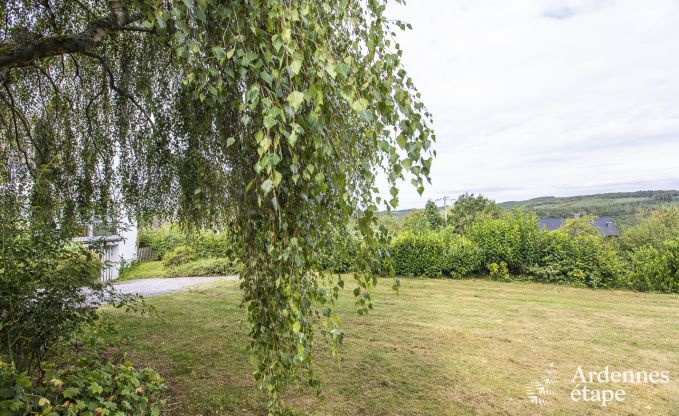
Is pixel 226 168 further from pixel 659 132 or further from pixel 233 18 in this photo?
pixel 659 132

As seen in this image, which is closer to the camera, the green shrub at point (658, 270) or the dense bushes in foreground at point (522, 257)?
the green shrub at point (658, 270)

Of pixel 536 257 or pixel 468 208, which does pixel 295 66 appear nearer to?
pixel 536 257

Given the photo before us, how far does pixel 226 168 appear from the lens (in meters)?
2.34

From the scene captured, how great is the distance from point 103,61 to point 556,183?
24.2m

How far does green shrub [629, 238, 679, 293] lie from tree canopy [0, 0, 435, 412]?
9686 mm

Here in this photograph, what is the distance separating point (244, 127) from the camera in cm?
191

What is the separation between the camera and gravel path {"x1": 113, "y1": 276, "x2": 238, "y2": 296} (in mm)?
8469

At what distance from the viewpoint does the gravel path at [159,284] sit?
8.47 meters

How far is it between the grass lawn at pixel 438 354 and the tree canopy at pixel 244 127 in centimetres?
82

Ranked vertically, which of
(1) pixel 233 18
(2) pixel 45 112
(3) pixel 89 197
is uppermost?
(2) pixel 45 112

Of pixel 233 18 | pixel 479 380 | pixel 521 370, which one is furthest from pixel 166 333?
pixel 233 18

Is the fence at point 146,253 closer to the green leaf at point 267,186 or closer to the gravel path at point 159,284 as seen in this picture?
the gravel path at point 159,284

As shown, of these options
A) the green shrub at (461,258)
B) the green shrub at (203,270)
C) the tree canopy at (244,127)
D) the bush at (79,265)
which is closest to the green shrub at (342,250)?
the tree canopy at (244,127)

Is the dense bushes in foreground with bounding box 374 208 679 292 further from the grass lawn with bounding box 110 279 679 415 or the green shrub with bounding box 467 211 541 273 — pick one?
the grass lawn with bounding box 110 279 679 415
